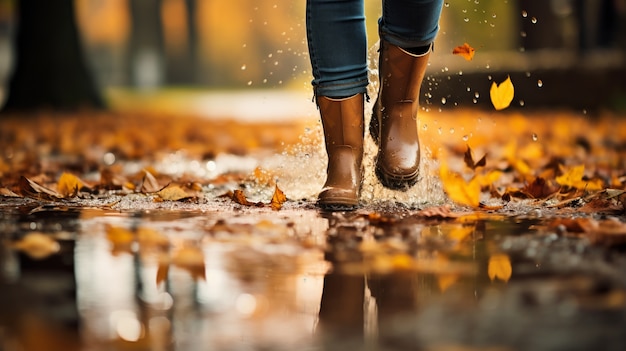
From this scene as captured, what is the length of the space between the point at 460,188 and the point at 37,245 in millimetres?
1604

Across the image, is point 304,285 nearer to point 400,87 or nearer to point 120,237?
point 120,237

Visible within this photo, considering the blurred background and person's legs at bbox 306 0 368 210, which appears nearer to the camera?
person's legs at bbox 306 0 368 210

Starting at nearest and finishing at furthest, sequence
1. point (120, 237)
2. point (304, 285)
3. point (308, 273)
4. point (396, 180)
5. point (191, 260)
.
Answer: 1. point (304, 285)
2. point (308, 273)
3. point (191, 260)
4. point (120, 237)
5. point (396, 180)

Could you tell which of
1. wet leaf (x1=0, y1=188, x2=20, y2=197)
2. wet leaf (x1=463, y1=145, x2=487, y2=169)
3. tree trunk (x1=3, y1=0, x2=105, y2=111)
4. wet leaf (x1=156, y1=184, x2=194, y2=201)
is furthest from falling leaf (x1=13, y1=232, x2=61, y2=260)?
tree trunk (x1=3, y1=0, x2=105, y2=111)

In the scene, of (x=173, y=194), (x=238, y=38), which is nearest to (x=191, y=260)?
(x=173, y=194)

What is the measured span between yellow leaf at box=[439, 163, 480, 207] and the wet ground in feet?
0.24

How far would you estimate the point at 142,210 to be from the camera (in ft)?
12.2

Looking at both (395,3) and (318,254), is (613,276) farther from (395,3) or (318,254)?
(395,3)

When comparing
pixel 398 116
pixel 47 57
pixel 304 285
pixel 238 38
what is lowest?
pixel 304 285

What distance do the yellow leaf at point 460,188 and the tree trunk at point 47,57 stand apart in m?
10.0

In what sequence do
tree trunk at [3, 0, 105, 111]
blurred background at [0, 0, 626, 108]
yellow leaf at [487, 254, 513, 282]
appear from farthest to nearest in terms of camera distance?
1. blurred background at [0, 0, 626, 108]
2. tree trunk at [3, 0, 105, 111]
3. yellow leaf at [487, 254, 513, 282]

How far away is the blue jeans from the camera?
372 centimetres

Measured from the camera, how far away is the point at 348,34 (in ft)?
12.3

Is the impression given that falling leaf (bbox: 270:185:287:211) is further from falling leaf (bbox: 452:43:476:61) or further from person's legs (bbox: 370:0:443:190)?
falling leaf (bbox: 452:43:476:61)
